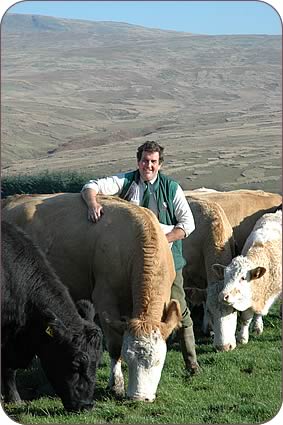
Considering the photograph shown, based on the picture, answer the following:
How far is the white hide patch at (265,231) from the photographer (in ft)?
37.1

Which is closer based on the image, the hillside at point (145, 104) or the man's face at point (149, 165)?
the man's face at point (149, 165)

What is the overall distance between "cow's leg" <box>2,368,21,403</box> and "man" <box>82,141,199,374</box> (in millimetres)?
2105

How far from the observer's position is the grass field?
666 cm

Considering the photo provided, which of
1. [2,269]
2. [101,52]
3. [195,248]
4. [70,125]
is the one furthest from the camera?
[101,52]

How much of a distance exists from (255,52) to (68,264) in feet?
213

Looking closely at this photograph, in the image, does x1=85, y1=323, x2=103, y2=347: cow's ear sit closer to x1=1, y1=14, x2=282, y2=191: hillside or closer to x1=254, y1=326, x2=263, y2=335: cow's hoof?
x1=254, y1=326, x2=263, y2=335: cow's hoof

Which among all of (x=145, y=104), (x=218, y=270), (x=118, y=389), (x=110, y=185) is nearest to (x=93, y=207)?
(x=110, y=185)

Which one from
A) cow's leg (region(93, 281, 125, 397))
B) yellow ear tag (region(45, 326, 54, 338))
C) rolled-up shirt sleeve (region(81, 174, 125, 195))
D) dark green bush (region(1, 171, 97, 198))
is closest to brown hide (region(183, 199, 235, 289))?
rolled-up shirt sleeve (region(81, 174, 125, 195))

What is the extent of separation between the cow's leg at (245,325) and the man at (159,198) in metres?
1.78

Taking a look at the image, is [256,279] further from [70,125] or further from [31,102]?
[31,102]

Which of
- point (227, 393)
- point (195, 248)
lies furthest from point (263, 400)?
point (195, 248)

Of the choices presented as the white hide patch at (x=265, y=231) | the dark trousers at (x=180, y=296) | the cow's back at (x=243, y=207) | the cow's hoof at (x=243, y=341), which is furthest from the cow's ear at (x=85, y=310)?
the cow's back at (x=243, y=207)

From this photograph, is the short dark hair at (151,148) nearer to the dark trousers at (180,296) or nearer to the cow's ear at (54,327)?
the dark trousers at (180,296)

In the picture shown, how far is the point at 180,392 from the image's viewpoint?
7.52m
